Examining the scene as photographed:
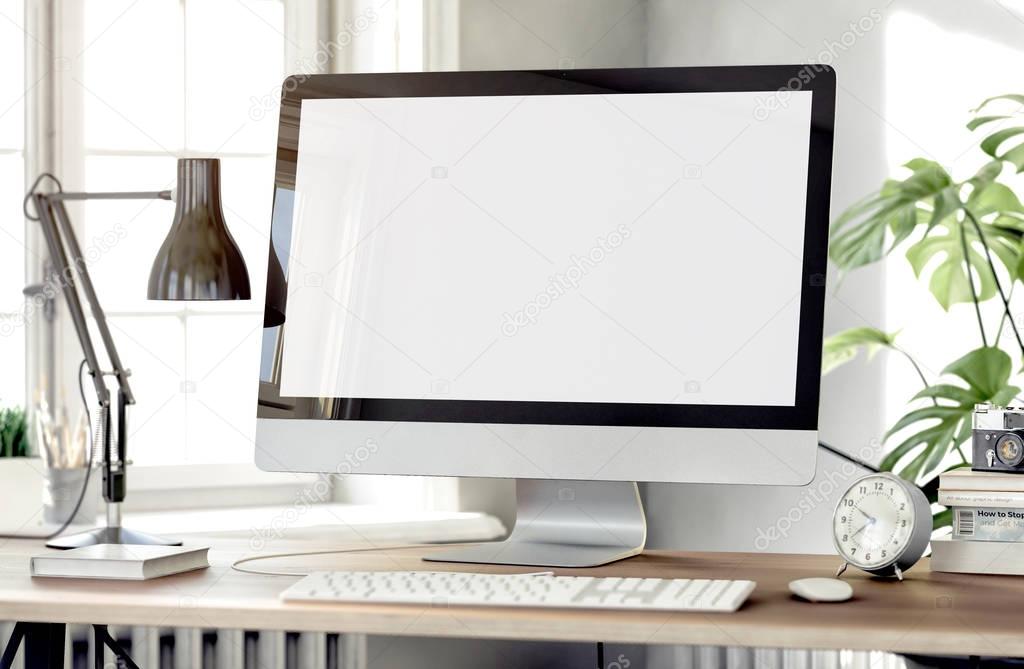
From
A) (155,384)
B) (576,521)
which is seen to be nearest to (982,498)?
(576,521)

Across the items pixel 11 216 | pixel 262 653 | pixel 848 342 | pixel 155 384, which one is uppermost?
pixel 11 216

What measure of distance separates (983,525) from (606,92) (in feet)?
2.06

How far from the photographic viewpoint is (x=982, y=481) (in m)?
1.24

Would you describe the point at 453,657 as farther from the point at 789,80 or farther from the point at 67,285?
the point at 789,80

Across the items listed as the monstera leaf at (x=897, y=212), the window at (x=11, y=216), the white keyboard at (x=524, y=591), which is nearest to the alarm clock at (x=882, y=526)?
the white keyboard at (x=524, y=591)

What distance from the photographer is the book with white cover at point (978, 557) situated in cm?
121

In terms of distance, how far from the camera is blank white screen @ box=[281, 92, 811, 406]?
4.08ft

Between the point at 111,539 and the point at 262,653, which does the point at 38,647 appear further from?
the point at 262,653

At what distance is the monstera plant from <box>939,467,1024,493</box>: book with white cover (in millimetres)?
142

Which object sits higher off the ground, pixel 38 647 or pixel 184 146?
pixel 184 146

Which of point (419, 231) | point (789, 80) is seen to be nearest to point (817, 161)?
point (789, 80)

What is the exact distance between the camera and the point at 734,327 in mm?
1239

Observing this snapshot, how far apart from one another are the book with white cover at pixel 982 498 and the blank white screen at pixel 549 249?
221mm

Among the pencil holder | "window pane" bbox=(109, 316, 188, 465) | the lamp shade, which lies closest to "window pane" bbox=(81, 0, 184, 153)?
"window pane" bbox=(109, 316, 188, 465)
